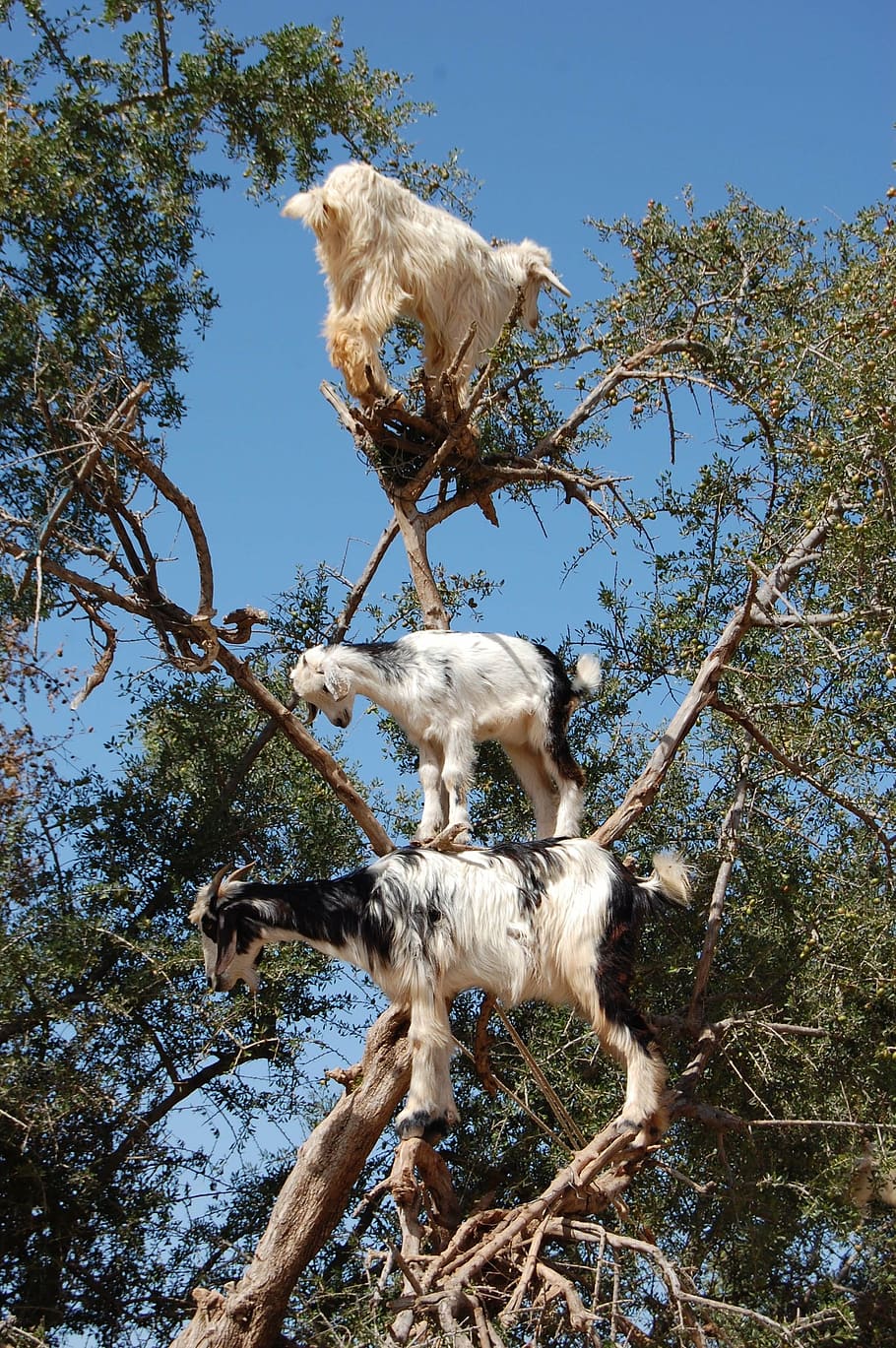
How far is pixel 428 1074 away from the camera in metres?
4.91

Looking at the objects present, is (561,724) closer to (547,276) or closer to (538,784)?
(538,784)

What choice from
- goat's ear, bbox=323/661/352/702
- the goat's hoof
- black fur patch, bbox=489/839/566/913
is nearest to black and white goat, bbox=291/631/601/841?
goat's ear, bbox=323/661/352/702

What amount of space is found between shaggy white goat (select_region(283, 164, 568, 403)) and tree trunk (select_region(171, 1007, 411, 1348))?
134 inches

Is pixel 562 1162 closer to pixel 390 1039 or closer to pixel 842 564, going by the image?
pixel 390 1039

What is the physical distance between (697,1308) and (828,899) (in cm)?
173

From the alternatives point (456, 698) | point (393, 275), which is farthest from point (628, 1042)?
point (393, 275)

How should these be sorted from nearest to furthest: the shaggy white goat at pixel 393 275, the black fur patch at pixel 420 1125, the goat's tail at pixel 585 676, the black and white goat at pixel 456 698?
the black fur patch at pixel 420 1125 < the black and white goat at pixel 456 698 < the goat's tail at pixel 585 676 < the shaggy white goat at pixel 393 275

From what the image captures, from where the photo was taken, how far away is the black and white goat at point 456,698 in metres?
5.72

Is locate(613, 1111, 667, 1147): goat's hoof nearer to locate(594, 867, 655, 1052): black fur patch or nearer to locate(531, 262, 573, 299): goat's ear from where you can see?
locate(594, 867, 655, 1052): black fur patch

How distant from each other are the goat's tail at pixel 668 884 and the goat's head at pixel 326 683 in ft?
→ 4.59

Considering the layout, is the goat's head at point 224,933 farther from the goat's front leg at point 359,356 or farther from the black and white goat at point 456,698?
the goat's front leg at point 359,356

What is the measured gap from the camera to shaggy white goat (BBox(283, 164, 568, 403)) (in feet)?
23.2

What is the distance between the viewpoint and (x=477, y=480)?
6656 millimetres

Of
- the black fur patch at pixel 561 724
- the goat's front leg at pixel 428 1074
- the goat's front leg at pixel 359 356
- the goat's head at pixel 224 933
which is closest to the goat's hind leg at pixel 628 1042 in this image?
the goat's front leg at pixel 428 1074
